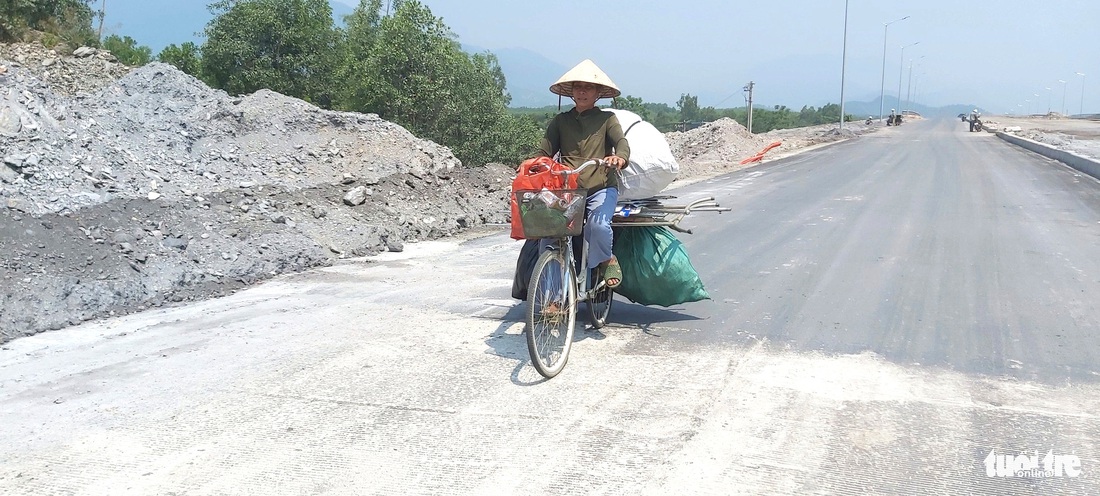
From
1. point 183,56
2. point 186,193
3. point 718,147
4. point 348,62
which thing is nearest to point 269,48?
point 348,62

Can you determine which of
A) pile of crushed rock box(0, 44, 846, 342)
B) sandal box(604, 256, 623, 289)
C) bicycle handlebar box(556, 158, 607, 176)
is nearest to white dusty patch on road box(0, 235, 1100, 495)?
sandal box(604, 256, 623, 289)

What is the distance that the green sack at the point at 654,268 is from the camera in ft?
21.1

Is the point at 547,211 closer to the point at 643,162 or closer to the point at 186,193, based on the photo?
the point at 643,162

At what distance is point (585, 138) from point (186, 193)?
18.8 feet

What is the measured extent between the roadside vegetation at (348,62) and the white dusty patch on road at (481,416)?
51.8 feet

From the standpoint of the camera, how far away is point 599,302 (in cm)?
654

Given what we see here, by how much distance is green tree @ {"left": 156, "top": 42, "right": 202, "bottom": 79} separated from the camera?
35.4m

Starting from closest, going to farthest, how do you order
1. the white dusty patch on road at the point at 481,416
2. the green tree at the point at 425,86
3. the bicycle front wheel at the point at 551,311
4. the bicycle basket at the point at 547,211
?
the white dusty patch on road at the point at 481,416 < the bicycle front wheel at the point at 551,311 < the bicycle basket at the point at 547,211 < the green tree at the point at 425,86

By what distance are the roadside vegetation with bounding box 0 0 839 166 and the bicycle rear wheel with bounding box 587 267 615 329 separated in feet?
52.3

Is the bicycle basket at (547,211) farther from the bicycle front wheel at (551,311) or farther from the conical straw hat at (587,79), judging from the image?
the conical straw hat at (587,79)

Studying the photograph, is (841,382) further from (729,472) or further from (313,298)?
(313,298)

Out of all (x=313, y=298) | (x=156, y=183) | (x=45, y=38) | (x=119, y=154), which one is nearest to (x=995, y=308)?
(x=313, y=298)

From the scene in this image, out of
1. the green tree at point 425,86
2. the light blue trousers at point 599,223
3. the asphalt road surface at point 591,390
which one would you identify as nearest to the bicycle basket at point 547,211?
the light blue trousers at point 599,223

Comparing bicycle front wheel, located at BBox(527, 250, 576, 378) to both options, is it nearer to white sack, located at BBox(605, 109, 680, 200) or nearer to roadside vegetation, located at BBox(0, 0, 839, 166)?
white sack, located at BBox(605, 109, 680, 200)
